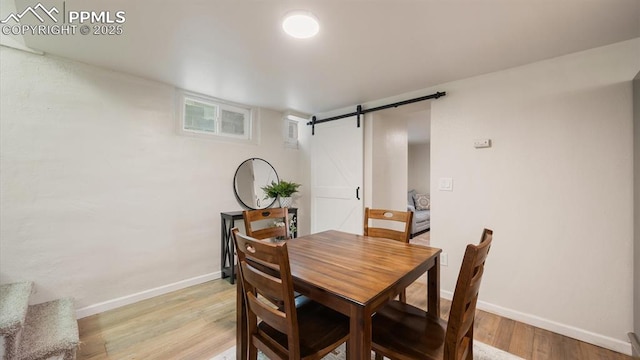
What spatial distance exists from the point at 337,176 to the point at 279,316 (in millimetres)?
2701

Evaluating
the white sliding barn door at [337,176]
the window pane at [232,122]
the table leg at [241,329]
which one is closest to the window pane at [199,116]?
the window pane at [232,122]

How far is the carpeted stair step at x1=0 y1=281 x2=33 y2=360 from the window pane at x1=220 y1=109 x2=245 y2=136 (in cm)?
227

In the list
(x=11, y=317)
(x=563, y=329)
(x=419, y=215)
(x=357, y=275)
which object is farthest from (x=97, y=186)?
(x=419, y=215)

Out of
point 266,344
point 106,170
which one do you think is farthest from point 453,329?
point 106,170

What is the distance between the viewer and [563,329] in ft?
6.56

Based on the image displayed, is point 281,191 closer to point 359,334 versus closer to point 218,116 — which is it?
point 218,116

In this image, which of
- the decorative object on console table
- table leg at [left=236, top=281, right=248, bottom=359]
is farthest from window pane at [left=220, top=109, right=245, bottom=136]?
the decorative object on console table

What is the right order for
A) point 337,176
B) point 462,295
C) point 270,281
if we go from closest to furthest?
point 462,295 → point 270,281 → point 337,176

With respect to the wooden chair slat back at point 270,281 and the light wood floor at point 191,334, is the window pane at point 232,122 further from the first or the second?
the wooden chair slat back at point 270,281

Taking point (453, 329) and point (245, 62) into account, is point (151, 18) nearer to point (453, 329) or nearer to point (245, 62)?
point (245, 62)

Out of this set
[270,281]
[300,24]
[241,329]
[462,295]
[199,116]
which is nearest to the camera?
[462,295]

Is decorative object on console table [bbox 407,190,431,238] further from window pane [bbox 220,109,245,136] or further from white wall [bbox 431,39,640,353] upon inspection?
window pane [bbox 220,109,245,136]

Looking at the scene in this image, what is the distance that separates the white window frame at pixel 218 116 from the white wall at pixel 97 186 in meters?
0.10

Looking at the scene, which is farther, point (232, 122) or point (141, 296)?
point (232, 122)
